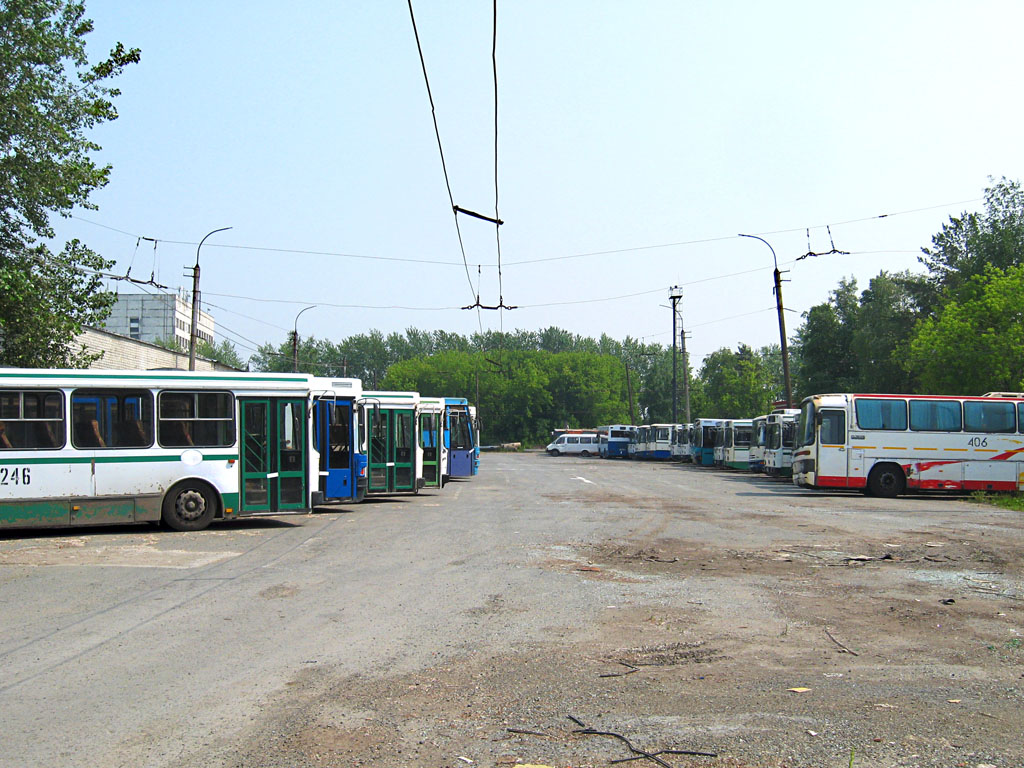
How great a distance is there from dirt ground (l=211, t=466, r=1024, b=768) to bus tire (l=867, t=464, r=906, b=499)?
16679 millimetres

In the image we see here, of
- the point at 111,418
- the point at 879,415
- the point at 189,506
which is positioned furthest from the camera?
the point at 879,415

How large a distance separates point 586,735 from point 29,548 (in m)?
11.6

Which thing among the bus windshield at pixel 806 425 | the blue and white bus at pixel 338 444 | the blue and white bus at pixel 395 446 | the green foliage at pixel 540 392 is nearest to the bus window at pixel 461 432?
the blue and white bus at pixel 395 446

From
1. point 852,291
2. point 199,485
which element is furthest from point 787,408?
point 852,291

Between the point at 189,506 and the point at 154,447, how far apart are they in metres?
1.20

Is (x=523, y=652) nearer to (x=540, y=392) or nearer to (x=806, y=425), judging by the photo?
(x=806, y=425)

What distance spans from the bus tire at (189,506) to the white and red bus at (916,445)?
19134 millimetres

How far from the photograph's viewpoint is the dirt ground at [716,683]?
5047mm

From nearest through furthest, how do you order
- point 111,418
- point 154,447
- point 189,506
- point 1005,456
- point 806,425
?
point 111,418
point 154,447
point 189,506
point 1005,456
point 806,425

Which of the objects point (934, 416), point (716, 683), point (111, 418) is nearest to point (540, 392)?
point (934, 416)

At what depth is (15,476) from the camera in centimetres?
1511

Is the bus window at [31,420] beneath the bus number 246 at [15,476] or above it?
above

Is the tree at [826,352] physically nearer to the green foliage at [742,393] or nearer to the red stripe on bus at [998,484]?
the green foliage at [742,393]

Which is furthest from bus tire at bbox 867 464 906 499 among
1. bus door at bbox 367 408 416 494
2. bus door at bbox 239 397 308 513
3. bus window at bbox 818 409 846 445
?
bus door at bbox 239 397 308 513
